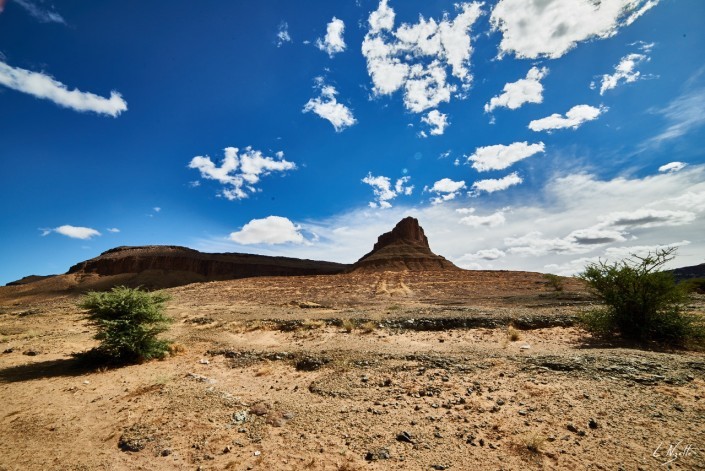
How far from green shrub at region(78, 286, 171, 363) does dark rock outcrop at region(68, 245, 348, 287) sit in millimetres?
74734

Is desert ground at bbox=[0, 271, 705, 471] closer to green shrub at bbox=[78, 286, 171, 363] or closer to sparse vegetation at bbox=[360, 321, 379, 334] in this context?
green shrub at bbox=[78, 286, 171, 363]

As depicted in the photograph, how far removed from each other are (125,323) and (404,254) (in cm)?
7974

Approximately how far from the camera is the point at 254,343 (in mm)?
11758

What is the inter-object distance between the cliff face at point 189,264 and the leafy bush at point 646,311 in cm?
8520

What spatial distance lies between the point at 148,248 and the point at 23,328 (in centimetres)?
9727

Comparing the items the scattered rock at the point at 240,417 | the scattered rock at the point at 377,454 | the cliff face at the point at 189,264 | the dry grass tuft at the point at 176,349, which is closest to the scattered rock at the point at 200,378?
the scattered rock at the point at 240,417

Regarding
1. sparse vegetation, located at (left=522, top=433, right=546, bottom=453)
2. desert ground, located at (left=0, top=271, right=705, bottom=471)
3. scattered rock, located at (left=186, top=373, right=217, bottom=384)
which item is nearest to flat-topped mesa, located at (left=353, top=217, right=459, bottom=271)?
desert ground, located at (left=0, top=271, right=705, bottom=471)

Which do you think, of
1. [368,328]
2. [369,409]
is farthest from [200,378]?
[368,328]

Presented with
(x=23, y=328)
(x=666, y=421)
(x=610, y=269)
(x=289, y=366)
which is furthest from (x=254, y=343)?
(x=23, y=328)

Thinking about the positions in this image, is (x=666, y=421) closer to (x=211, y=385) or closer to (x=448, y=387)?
(x=448, y=387)

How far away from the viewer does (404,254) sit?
86.3 m

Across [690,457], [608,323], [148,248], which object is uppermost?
[148,248]

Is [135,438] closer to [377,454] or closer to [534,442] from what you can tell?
[377,454]

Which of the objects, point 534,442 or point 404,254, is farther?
point 404,254
